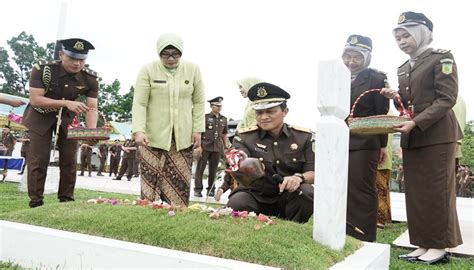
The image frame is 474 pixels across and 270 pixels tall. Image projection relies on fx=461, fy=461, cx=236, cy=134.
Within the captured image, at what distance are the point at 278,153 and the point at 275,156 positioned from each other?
3 centimetres

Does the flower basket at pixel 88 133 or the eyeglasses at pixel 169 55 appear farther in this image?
the eyeglasses at pixel 169 55

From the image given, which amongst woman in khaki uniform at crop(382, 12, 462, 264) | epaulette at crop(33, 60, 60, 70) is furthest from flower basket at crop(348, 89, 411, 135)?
epaulette at crop(33, 60, 60, 70)

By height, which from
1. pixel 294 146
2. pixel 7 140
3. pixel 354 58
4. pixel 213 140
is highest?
pixel 354 58

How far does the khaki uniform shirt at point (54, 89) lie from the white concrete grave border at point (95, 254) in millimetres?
1670

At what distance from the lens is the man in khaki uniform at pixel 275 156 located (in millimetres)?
3109

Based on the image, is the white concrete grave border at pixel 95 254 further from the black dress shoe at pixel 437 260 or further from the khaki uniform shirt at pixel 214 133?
the khaki uniform shirt at pixel 214 133

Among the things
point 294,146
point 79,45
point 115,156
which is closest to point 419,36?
point 294,146

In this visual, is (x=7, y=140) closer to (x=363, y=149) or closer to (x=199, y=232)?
(x=363, y=149)

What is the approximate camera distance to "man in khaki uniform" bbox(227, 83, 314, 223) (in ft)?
10.2

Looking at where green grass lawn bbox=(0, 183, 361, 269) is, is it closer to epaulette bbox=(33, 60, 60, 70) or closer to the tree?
epaulette bbox=(33, 60, 60, 70)

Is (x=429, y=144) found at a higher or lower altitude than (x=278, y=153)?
higher

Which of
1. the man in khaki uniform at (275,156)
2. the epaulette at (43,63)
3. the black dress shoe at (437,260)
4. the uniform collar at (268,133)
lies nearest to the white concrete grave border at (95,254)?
the man in khaki uniform at (275,156)

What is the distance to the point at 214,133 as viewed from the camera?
29.1 ft

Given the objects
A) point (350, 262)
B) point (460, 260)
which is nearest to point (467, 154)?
point (460, 260)
